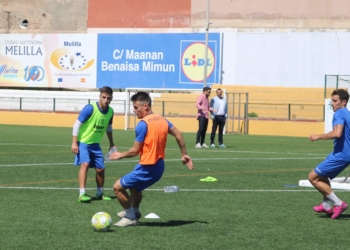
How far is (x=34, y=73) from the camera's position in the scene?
58.6 m

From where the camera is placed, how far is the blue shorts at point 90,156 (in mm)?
13039

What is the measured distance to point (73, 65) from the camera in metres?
57.3

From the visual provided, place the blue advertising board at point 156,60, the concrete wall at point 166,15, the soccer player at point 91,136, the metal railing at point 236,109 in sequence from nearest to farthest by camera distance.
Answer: the soccer player at point 91,136 < the metal railing at point 236,109 < the blue advertising board at point 156,60 < the concrete wall at point 166,15

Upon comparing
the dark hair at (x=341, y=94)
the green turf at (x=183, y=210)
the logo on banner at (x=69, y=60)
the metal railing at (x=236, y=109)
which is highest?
the logo on banner at (x=69, y=60)

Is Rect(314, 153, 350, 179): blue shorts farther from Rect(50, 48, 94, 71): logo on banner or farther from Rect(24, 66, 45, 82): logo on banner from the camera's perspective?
Rect(24, 66, 45, 82): logo on banner

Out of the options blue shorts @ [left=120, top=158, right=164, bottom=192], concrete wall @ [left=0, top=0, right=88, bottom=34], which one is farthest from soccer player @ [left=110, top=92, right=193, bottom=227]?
concrete wall @ [left=0, top=0, right=88, bottom=34]

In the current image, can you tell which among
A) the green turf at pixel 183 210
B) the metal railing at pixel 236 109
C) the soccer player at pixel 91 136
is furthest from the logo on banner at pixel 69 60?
the soccer player at pixel 91 136

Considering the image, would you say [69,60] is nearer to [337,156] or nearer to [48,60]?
[48,60]

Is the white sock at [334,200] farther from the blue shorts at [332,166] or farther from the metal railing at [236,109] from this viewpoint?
the metal railing at [236,109]

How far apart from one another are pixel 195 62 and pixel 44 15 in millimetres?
16652

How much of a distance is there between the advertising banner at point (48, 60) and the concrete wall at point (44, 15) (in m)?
4.81

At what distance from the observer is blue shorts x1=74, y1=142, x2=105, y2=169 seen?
13.0 metres

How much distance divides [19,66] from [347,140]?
49755 millimetres

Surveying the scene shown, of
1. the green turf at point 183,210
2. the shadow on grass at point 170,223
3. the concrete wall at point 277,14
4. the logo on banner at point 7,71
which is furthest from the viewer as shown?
the logo on banner at point 7,71
